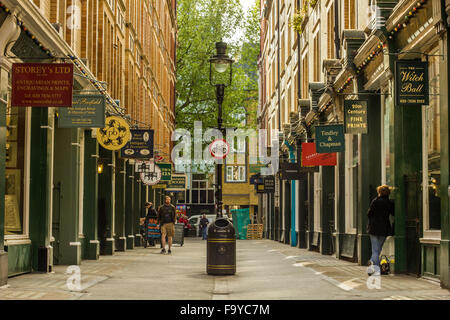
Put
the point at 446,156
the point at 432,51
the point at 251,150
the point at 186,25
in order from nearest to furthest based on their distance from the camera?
the point at 446,156 < the point at 432,51 < the point at 186,25 < the point at 251,150

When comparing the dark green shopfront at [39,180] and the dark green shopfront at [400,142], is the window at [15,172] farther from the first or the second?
the dark green shopfront at [400,142]

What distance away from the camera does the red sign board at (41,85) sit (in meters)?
12.2

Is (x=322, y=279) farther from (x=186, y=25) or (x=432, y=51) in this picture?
(x=186, y=25)

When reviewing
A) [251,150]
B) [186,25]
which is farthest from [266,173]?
[251,150]

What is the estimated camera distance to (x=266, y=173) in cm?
4841

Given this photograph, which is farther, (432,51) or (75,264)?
(75,264)

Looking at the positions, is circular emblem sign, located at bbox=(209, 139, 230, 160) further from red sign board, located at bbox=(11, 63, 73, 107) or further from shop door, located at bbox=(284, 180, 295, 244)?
shop door, located at bbox=(284, 180, 295, 244)

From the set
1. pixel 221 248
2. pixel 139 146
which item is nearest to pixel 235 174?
pixel 139 146

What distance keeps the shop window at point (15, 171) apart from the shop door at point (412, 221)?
755 cm

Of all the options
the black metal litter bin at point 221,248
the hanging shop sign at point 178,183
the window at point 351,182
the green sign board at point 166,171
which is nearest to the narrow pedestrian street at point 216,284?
the black metal litter bin at point 221,248

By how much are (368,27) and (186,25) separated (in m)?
40.9

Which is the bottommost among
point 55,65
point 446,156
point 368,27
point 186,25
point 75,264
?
point 75,264

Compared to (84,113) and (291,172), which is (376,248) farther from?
(291,172)
